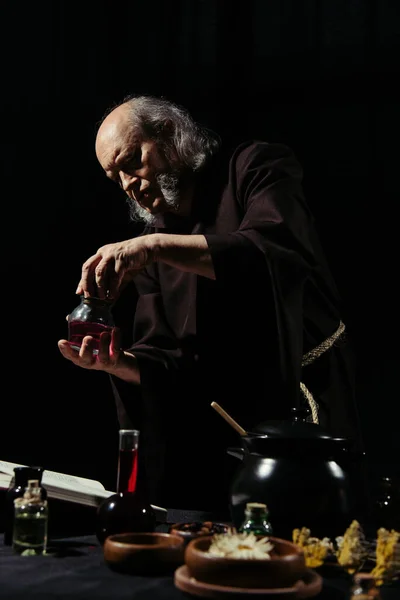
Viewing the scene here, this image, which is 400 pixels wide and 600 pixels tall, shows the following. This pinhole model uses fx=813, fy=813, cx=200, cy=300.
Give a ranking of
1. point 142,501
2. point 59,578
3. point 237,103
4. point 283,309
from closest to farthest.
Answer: point 59,578, point 142,501, point 283,309, point 237,103

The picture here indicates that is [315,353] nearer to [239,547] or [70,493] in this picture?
[70,493]

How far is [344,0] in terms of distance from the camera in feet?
11.2

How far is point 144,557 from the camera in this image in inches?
38.5

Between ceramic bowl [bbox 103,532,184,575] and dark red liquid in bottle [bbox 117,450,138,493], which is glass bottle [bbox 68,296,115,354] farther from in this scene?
ceramic bowl [bbox 103,532,184,575]

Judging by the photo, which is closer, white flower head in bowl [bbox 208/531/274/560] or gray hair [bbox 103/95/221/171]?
white flower head in bowl [bbox 208/531/274/560]

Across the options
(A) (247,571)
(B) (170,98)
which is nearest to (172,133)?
(B) (170,98)

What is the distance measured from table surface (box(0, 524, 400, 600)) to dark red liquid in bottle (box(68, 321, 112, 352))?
76 cm

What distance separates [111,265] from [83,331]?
0.17m

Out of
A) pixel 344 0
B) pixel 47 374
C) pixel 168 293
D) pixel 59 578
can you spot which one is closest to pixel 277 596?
pixel 59 578

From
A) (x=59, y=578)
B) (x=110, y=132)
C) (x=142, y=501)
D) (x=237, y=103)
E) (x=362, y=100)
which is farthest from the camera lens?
(x=237, y=103)

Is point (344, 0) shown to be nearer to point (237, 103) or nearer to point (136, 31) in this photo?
point (237, 103)

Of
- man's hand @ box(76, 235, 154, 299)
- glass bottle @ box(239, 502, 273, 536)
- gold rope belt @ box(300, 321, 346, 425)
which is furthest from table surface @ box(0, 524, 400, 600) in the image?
gold rope belt @ box(300, 321, 346, 425)

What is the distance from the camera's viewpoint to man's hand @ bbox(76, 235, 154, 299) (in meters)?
1.83

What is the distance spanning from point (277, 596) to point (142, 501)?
37 cm
